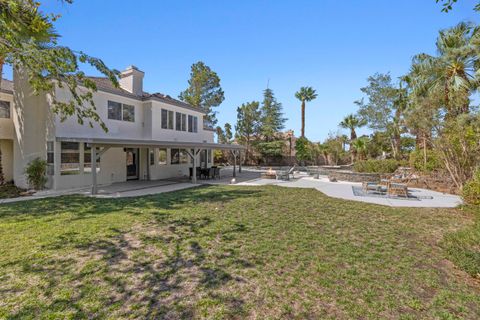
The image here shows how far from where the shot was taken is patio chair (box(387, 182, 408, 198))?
36.7 feet

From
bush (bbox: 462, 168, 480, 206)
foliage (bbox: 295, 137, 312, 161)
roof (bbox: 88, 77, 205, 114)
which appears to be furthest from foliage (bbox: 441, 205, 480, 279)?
foliage (bbox: 295, 137, 312, 161)

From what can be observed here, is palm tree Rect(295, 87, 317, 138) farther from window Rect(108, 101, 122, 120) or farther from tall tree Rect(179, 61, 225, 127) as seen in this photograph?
window Rect(108, 101, 122, 120)

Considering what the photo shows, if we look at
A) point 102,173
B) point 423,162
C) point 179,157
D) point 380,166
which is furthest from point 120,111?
point 423,162

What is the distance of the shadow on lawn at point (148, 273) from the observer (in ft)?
10.3

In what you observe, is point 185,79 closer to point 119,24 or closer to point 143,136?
point 143,136

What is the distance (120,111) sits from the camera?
14773 millimetres

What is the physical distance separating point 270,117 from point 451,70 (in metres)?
21.9

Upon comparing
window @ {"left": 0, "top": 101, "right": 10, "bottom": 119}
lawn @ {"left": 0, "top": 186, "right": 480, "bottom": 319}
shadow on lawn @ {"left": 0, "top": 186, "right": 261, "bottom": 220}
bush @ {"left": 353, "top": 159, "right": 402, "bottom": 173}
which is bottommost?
lawn @ {"left": 0, "top": 186, "right": 480, "bottom": 319}

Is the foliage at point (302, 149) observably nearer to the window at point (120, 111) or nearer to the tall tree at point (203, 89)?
the tall tree at point (203, 89)

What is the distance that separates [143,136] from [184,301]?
1453 centimetres

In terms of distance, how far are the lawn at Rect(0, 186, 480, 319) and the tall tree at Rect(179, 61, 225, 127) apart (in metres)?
26.3

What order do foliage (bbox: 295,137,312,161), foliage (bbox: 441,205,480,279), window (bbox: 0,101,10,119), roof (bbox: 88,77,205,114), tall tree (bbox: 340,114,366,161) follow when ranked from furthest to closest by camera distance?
foliage (bbox: 295,137,312,161) < tall tree (bbox: 340,114,366,161) < roof (bbox: 88,77,205,114) < window (bbox: 0,101,10,119) < foliage (bbox: 441,205,480,279)

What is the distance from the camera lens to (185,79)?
33.1 meters

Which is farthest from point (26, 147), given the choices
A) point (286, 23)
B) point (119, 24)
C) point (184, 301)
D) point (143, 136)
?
point (286, 23)
